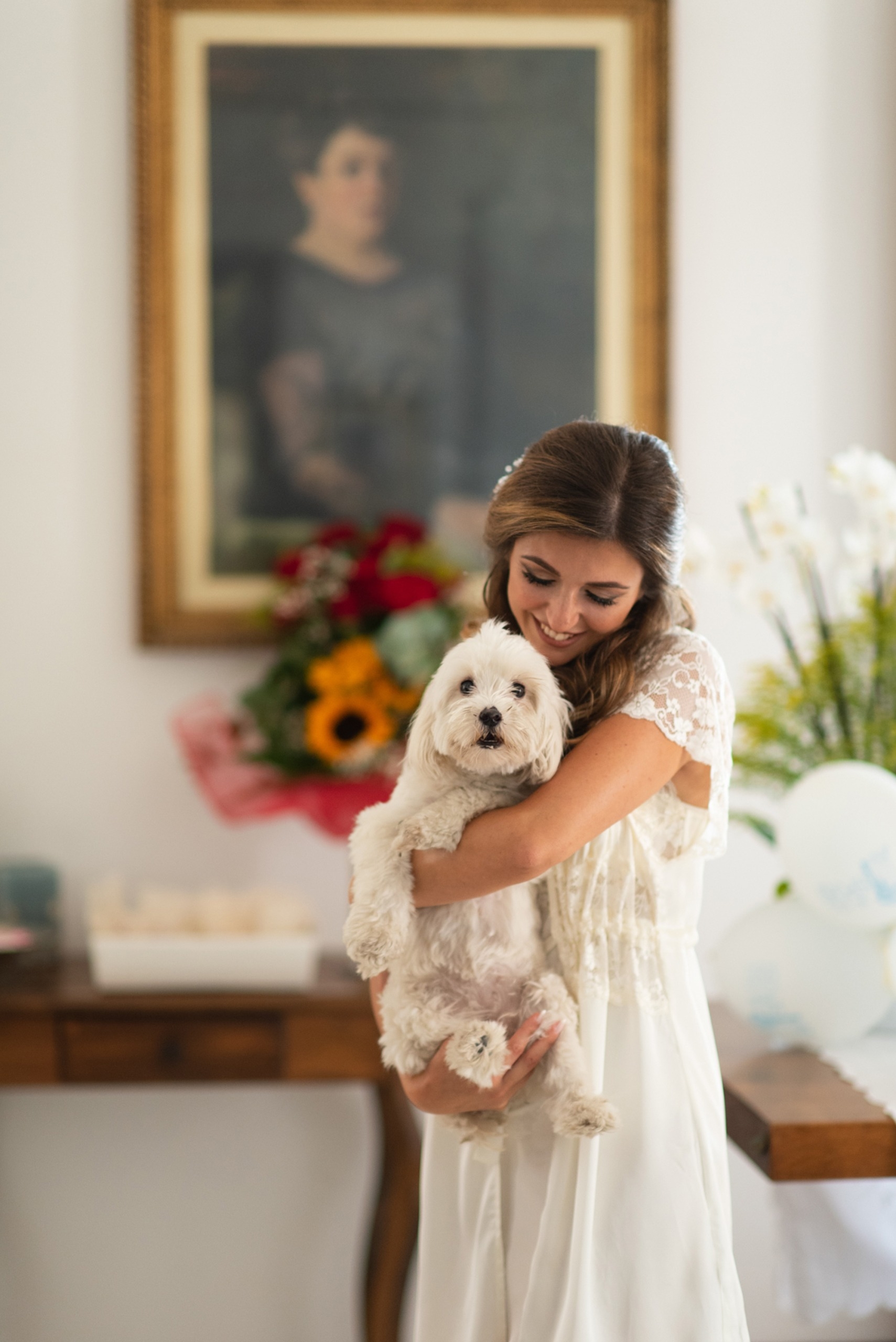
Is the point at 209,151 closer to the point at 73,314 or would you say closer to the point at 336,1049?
the point at 73,314

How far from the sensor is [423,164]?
2.81 meters

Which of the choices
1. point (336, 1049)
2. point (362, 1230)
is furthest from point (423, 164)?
point (362, 1230)

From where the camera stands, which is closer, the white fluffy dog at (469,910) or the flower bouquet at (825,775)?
the white fluffy dog at (469,910)

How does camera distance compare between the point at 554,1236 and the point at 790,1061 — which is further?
the point at 790,1061

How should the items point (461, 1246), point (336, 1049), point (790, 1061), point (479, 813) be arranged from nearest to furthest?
point (479, 813) < point (461, 1246) < point (790, 1061) < point (336, 1049)

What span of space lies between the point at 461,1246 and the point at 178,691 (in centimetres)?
173

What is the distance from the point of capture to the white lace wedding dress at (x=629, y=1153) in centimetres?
134

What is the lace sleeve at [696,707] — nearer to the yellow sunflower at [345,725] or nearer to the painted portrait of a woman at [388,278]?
the yellow sunflower at [345,725]

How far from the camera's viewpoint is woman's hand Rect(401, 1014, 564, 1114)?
130 cm

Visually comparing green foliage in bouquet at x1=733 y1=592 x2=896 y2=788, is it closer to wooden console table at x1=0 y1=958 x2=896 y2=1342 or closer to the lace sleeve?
wooden console table at x1=0 y1=958 x2=896 y2=1342

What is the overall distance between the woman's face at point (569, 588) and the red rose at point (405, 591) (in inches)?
45.1

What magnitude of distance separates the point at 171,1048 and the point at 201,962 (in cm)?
19

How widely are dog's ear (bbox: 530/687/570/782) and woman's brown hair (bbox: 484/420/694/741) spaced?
86 mm

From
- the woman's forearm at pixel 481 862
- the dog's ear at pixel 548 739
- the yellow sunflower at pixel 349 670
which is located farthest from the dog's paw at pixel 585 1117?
the yellow sunflower at pixel 349 670
